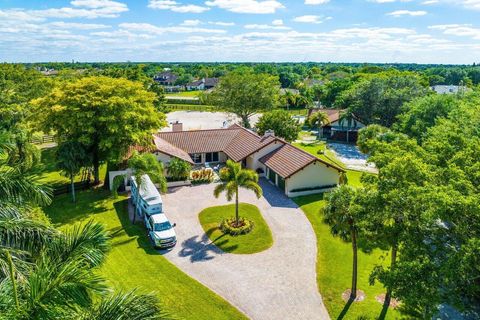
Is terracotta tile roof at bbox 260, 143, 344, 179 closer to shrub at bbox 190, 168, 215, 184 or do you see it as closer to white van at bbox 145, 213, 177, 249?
shrub at bbox 190, 168, 215, 184

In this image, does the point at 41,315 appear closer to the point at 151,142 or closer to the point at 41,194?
the point at 41,194

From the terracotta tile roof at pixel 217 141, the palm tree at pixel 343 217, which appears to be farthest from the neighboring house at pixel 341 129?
the palm tree at pixel 343 217

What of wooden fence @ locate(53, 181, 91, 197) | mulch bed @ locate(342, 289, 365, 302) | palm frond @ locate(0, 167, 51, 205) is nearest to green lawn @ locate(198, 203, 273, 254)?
mulch bed @ locate(342, 289, 365, 302)

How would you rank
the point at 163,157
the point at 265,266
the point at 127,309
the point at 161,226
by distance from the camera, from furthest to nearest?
the point at 163,157, the point at 161,226, the point at 265,266, the point at 127,309

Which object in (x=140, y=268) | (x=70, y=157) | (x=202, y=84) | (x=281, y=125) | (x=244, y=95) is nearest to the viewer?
(x=140, y=268)

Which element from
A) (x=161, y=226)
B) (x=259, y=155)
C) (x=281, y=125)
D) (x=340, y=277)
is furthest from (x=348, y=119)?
(x=161, y=226)

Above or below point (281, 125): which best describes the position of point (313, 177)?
below

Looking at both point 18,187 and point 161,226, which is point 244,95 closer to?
point 161,226
